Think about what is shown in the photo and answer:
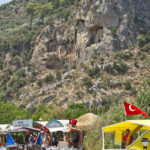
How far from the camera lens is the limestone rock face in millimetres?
69438

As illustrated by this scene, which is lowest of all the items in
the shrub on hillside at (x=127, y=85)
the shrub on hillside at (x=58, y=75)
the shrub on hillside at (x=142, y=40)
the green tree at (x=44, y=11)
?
the shrub on hillside at (x=127, y=85)

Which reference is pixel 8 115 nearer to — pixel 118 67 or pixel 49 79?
pixel 49 79

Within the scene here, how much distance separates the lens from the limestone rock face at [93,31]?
6944 centimetres

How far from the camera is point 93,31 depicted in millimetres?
72125

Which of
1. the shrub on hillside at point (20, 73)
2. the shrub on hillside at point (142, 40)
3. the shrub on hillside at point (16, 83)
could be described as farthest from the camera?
the shrub on hillside at point (20, 73)

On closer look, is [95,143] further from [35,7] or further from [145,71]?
[35,7]

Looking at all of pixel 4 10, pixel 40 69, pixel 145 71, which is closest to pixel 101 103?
pixel 145 71

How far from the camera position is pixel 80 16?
2972 inches

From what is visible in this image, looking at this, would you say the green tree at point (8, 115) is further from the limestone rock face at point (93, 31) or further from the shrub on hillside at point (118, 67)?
the limestone rock face at point (93, 31)

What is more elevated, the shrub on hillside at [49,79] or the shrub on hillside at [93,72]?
the shrub on hillside at [93,72]

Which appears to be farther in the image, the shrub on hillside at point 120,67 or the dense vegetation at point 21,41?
the dense vegetation at point 21,41

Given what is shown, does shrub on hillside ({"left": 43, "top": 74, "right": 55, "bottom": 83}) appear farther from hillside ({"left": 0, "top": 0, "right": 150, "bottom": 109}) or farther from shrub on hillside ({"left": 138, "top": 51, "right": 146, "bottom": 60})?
shrub on hillside ({"left": 138, "top": 51, "right": 146, "bottom": 60})

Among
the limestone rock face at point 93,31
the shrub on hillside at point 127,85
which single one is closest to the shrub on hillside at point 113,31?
the limestone rock face at point 93,31

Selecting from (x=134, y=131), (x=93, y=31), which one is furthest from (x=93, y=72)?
(x=134, y=131)
